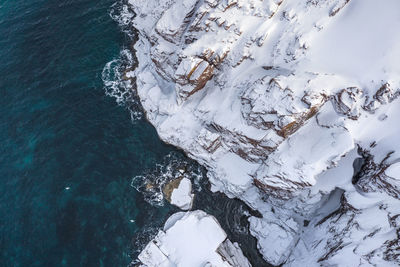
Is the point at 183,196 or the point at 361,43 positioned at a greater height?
the point at 361,43

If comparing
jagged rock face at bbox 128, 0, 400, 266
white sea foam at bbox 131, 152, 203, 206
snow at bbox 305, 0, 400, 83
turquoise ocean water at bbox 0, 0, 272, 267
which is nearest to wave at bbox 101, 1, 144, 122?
turquoise ocean water at bbox 0, 0, 272, 267

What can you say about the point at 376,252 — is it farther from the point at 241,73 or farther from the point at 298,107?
the point at 241,73

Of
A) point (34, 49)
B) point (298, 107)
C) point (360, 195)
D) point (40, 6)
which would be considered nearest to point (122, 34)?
point (34, 49)

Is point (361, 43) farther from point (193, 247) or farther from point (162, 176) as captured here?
point (193, 247)

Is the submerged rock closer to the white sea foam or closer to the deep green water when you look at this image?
the white sea foam

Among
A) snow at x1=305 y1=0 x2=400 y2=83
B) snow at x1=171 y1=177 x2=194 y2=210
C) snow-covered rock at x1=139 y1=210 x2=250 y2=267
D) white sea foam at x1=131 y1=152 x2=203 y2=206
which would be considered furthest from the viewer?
white sea foam at x1=131 y1=152 x2=203 y2=206

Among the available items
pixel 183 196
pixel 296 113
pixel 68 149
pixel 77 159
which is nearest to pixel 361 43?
pixel 296 113

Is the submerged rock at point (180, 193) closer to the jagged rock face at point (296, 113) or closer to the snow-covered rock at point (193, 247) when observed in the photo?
the snow-covered rock at point (193, 247)
